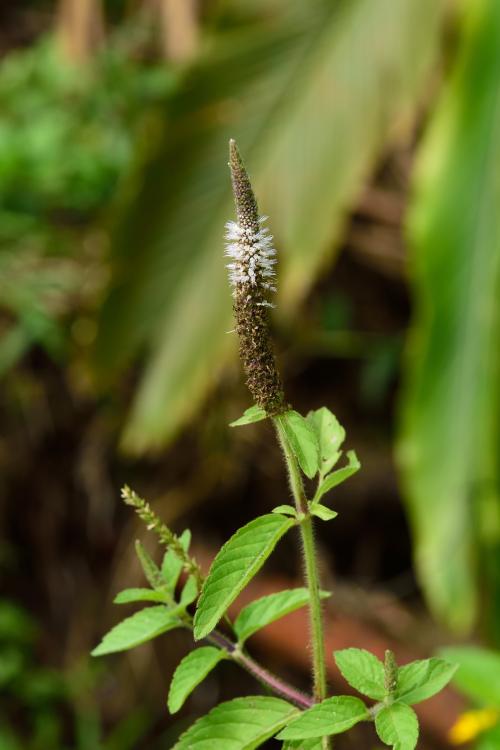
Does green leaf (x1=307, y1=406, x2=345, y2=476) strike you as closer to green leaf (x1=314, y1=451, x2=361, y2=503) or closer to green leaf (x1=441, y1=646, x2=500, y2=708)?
green leaf (x1=314, y1=451, x2=361, y2=503)

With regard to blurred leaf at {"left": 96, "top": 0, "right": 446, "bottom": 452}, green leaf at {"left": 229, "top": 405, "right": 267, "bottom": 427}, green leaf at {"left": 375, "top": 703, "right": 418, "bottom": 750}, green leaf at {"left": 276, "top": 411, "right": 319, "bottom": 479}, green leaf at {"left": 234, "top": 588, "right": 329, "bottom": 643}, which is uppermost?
blurred leaf at {"left": 96, "top": 0, "right": 446, "bottom": 452}

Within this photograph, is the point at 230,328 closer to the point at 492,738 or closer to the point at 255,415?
the point at 492,738

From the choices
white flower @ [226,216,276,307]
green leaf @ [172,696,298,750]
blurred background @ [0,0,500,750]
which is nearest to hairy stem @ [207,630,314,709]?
green leaf @ [172,696,298,750]

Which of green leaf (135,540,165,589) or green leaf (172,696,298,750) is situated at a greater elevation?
green leaf (135,540,165,589)

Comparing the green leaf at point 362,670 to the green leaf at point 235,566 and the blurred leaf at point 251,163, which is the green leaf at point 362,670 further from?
the blurred leaf at point 251,163

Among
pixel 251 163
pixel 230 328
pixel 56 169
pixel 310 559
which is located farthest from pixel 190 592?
pixel 56 169

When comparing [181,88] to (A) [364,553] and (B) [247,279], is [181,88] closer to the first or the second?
(A) [364,553]
